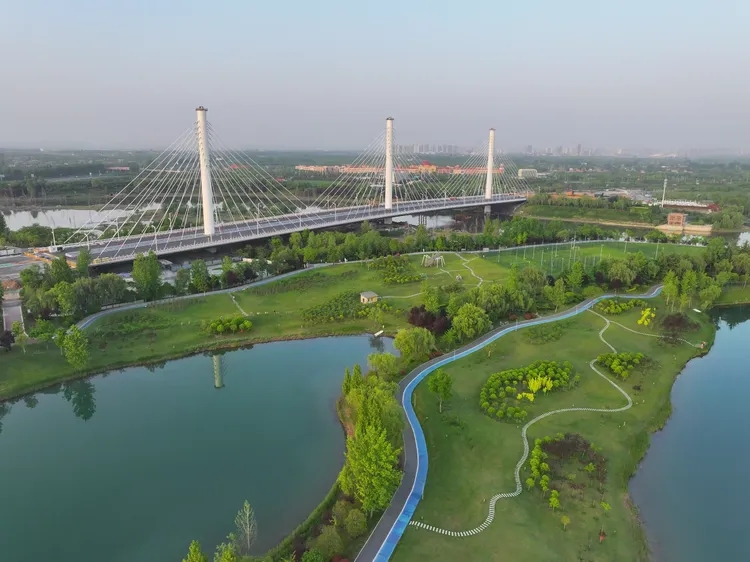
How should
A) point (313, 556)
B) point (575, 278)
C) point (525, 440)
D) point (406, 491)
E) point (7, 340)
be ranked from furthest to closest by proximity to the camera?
point (575, 278) < point (7, 340) < point (525, 440) < point (406, 491) < point (313, 556)

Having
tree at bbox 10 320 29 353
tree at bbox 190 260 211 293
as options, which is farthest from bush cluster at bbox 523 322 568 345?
tree at bbox 10 320 29 353

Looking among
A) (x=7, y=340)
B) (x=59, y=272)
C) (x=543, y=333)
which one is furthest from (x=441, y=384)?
(x=59, y=272)

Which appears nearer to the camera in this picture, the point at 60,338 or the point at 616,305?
Answer: the point at 60,338

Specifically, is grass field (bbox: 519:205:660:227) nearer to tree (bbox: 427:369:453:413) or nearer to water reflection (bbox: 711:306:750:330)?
water reflection (bbox: 711:306:750:330)

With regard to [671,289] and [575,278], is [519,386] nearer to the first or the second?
[575,278]

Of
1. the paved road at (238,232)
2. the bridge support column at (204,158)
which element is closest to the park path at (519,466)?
the paved road at (238,232)
